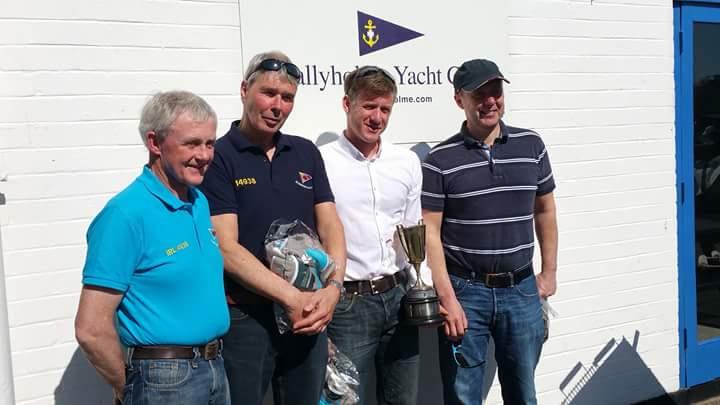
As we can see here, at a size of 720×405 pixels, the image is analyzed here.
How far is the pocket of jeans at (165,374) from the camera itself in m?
2.18

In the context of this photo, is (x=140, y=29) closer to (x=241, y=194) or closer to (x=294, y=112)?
(x=294, y=112)

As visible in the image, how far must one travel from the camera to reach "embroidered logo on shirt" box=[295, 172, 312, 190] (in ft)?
9.04

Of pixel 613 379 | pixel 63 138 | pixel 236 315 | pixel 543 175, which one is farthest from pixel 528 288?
pixel 63 138

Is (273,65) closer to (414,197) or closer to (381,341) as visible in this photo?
(414,197)

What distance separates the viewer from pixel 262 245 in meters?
2.64

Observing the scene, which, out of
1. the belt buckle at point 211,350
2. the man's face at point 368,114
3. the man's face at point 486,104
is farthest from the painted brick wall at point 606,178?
the belt buckle at point 211,350

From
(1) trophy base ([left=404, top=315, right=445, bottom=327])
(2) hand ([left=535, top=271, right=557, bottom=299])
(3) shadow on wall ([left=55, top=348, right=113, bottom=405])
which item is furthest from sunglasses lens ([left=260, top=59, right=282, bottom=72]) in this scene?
(2) hand ([left=535, top=271, right=557, bottom=299])

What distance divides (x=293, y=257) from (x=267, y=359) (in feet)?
1.40

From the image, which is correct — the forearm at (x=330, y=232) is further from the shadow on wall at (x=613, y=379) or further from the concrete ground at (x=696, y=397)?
the concrete ground at (x=696, y=397)

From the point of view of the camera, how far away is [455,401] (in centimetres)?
331

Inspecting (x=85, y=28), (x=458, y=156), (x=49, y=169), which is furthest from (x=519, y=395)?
(x=85, y=28)

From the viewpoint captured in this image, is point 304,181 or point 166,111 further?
point 304,181

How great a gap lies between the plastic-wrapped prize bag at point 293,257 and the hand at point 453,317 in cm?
72

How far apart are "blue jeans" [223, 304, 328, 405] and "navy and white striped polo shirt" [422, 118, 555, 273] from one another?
0.85m
